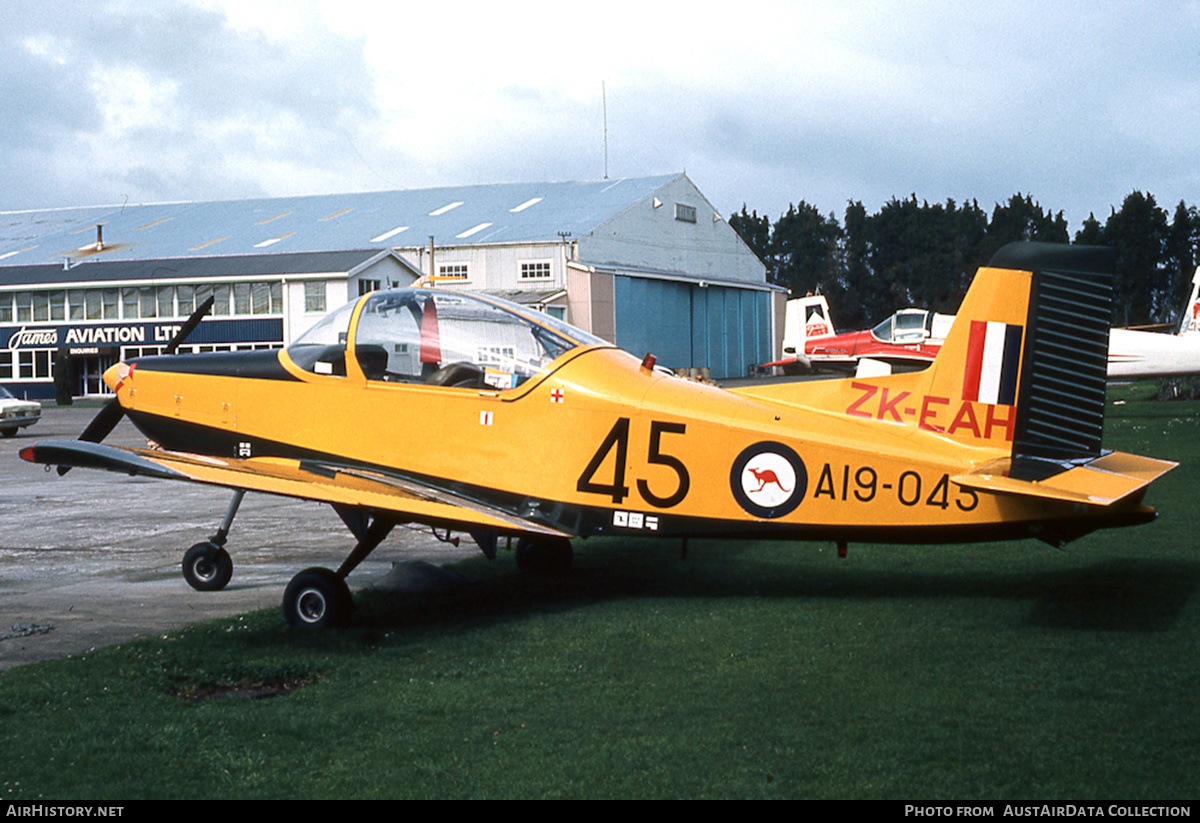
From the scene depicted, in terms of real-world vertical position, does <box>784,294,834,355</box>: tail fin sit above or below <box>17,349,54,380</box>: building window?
above

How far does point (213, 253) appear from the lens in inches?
2211

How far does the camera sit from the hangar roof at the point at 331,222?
56.1m

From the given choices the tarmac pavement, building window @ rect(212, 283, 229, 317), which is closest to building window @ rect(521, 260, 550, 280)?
building window @ rect(212, 283, 229, 317)

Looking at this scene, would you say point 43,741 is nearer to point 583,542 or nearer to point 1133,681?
point 1133,681

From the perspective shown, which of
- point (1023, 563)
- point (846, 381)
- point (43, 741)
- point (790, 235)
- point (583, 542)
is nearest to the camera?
point (43, 741)

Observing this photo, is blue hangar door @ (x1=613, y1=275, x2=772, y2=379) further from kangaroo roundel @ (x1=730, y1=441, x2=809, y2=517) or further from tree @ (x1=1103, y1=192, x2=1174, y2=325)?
kangaroo roundel @ (x1=730, y1=441, x2=809, y2=517)

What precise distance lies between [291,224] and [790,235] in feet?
188

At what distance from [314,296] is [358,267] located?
8.79 ft

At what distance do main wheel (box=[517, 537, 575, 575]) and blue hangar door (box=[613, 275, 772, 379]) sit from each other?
43.3 meters

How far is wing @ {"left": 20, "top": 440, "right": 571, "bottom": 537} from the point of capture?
638 centimetres

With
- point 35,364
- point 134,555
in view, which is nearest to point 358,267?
point 35,364

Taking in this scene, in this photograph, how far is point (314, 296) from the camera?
4919 cm

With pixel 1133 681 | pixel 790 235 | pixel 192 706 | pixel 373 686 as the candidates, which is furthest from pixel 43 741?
pixel 790 235

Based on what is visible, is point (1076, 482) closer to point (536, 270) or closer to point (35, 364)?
point (536, 270)
